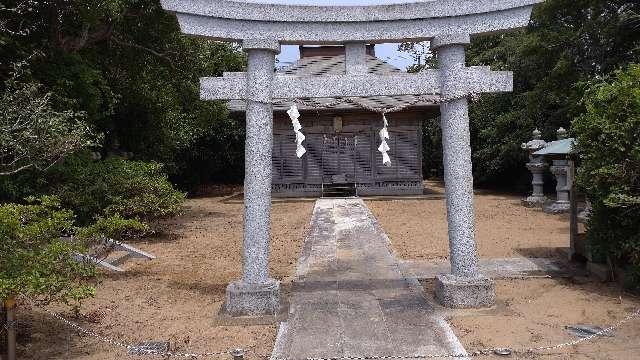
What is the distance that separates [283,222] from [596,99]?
9.62 m

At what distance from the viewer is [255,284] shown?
20.9 feet

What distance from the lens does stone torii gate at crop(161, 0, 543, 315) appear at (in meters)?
6.36

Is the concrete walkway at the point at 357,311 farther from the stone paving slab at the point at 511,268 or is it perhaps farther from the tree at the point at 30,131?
the tree at the point at 30,131

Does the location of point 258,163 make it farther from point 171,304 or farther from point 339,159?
point 339,159

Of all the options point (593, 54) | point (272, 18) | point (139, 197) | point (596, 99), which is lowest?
point (139, 197)

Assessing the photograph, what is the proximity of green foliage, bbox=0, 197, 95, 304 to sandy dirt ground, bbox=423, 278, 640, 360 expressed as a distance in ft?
13.4

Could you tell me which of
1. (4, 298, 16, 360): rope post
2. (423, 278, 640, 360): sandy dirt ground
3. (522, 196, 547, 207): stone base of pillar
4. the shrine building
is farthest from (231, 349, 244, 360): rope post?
the shrine building

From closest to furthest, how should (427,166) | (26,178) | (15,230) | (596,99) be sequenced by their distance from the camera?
(15,230), (596,99), (26,178), (427,166)

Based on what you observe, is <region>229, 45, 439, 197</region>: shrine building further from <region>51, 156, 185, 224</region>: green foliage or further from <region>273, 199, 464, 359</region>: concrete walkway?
<region>273, 199, 464, 359</region>: concrete walkway

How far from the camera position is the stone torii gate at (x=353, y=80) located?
6.36 m

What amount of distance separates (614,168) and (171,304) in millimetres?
6575

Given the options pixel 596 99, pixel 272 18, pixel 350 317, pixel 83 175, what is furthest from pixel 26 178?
pixel 596 99

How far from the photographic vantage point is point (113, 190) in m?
11.4

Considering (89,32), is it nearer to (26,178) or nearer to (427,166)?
(26,178)
